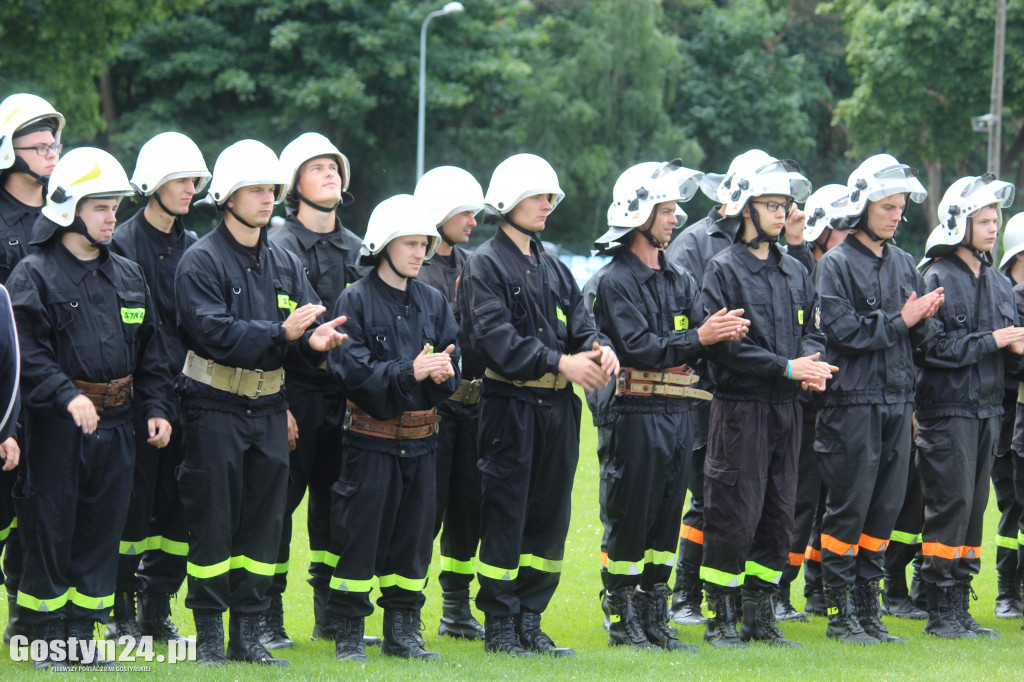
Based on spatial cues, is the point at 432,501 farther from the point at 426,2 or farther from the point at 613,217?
the point at 426,2

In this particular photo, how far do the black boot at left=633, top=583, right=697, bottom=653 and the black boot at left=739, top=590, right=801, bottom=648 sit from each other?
50 centimetres

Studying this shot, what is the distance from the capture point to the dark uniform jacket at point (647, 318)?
749 centimetres

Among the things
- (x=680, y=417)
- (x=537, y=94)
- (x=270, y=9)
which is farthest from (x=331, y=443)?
(x=537, y=94)

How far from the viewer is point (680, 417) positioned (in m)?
7.68

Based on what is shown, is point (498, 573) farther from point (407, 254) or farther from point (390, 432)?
point (407, 254)

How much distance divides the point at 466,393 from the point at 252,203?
6.41 ft

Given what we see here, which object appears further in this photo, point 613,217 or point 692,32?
point 692,32

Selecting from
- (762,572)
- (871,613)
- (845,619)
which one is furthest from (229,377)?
(871,613)

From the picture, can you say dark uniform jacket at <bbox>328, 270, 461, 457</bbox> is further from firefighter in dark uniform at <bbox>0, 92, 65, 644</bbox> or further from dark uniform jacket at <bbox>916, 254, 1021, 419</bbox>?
dark uniform jacket at <bbox>916, 254, 1021, 419</bbox>

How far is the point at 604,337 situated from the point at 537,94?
35757 mm

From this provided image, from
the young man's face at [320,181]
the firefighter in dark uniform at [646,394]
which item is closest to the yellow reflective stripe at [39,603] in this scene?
Result: the young man's face at [320,181]

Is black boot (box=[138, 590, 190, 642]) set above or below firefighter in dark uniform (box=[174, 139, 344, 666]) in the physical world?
below

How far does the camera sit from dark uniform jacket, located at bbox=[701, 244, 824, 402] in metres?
7.71

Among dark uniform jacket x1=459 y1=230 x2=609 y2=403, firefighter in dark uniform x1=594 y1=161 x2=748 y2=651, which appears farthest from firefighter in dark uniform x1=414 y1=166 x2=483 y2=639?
firefighter in dark uniform x1=594 y1=161 x2=748 y2=651
